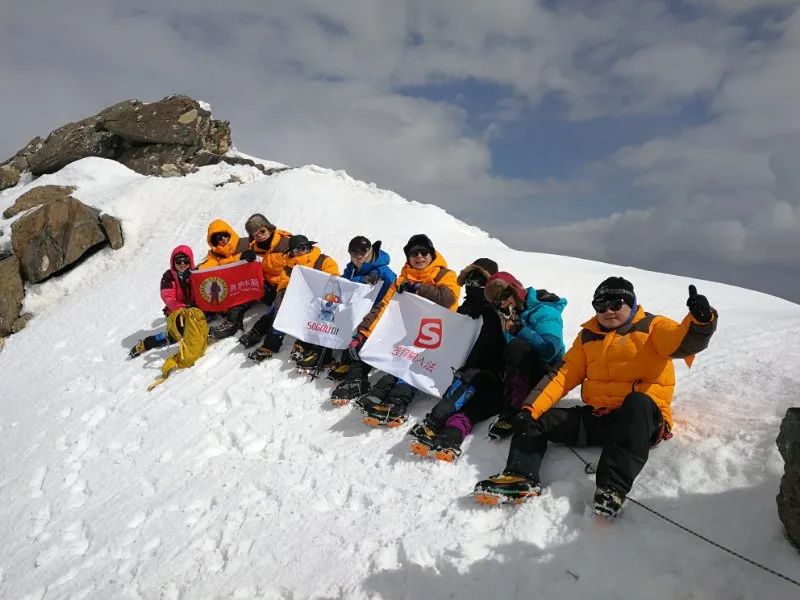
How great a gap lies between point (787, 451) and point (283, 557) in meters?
3.80

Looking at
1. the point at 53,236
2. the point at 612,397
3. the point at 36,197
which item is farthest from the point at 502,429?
the point at 36,197

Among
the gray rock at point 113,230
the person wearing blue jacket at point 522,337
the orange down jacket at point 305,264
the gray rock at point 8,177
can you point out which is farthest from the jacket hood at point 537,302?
the gray rock at point 8,177

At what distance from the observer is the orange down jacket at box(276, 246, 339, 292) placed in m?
7.72

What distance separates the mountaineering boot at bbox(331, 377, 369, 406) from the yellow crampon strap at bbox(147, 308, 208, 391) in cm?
298

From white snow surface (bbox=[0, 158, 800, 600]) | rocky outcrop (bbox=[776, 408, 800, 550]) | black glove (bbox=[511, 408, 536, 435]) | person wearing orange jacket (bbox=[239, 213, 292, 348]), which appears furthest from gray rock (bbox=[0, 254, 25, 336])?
rocky outcrop (bbox=[776, 408, 800, 550])

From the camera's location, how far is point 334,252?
10930 mm

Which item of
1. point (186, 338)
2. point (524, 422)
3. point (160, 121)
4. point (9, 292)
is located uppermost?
point (160, 121)

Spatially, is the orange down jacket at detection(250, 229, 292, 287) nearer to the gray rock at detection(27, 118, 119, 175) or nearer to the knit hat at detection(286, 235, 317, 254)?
the knit hat at detection(286, 235, 317, 254)

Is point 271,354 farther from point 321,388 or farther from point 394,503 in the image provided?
point 394,503

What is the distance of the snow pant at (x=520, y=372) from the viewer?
4734 mm

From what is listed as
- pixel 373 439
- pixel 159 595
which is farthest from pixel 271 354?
pixel 159 595

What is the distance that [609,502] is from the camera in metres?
3.42

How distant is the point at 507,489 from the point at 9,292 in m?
14.6

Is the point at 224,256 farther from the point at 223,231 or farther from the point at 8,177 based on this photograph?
the point at 8,177
